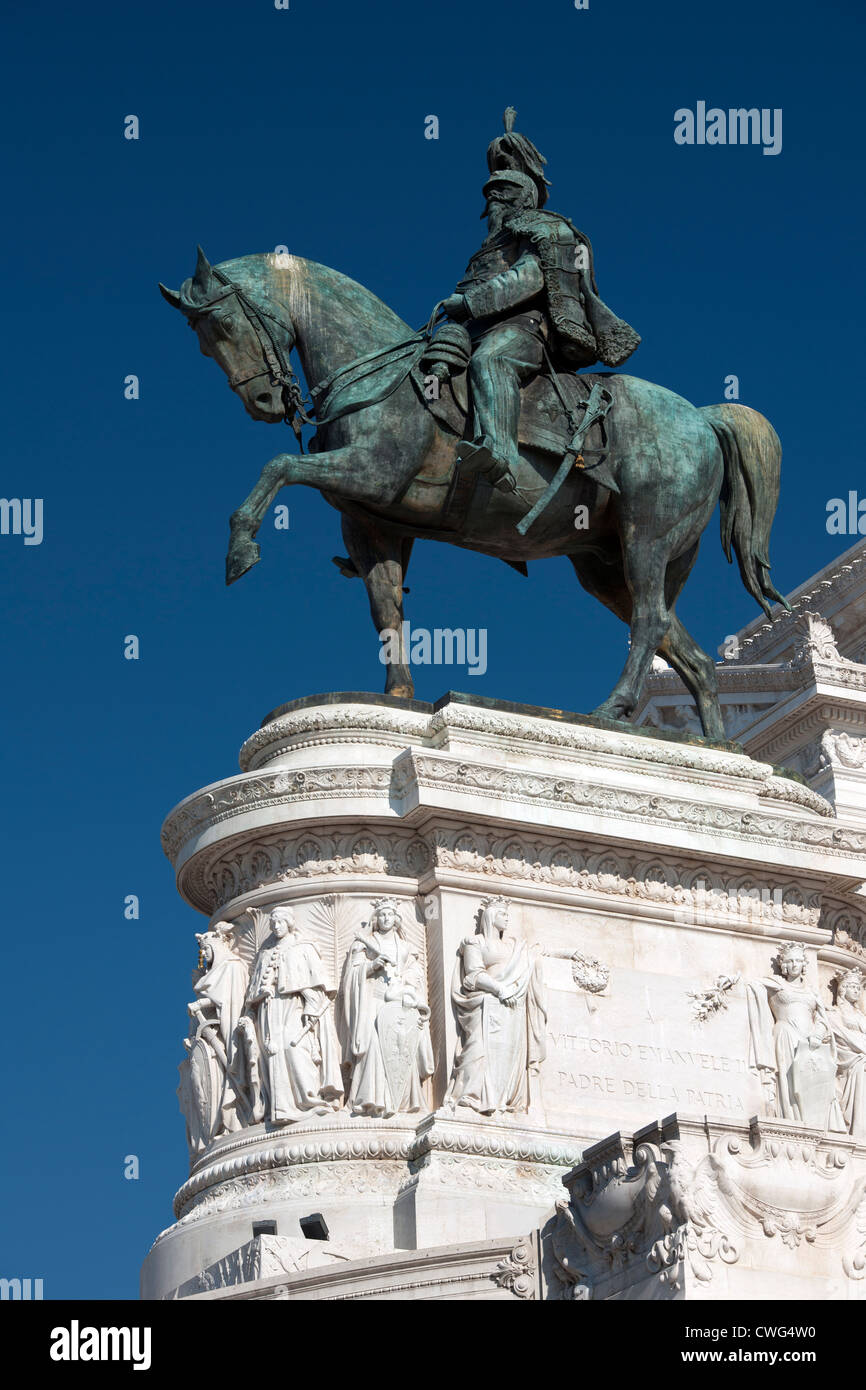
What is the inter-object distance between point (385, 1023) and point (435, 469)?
6.20m

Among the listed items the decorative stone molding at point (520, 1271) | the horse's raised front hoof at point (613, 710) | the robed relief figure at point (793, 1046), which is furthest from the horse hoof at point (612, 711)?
the decorative stone molding at point (520, 1271)

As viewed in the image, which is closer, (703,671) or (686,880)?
(686,880)

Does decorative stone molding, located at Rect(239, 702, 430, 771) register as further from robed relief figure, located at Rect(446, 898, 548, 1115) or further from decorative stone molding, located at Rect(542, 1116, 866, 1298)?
decorative stone molding, located at Rect(542, 1116, 866, 1298)

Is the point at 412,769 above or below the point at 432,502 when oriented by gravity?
below

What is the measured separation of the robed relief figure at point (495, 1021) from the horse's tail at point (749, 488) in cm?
644

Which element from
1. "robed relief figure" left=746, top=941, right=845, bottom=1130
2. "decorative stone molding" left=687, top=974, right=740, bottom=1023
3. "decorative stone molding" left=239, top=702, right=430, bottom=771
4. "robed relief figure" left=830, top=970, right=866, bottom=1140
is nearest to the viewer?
"robed relief figure" left=746, top=941, right=845, bottom=1130

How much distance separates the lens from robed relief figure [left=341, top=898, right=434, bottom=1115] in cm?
2100

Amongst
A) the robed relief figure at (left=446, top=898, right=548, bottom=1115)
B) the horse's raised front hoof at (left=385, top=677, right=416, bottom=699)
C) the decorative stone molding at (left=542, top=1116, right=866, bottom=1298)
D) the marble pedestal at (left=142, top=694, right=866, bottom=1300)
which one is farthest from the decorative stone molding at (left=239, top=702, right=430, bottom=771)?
the decorative stone molding at (left=542, top=1116, right=866, bottom=1298)

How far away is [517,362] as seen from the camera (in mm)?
24734

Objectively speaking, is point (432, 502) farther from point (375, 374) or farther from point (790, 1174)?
point (790, 1174)

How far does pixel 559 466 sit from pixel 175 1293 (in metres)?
9.24
